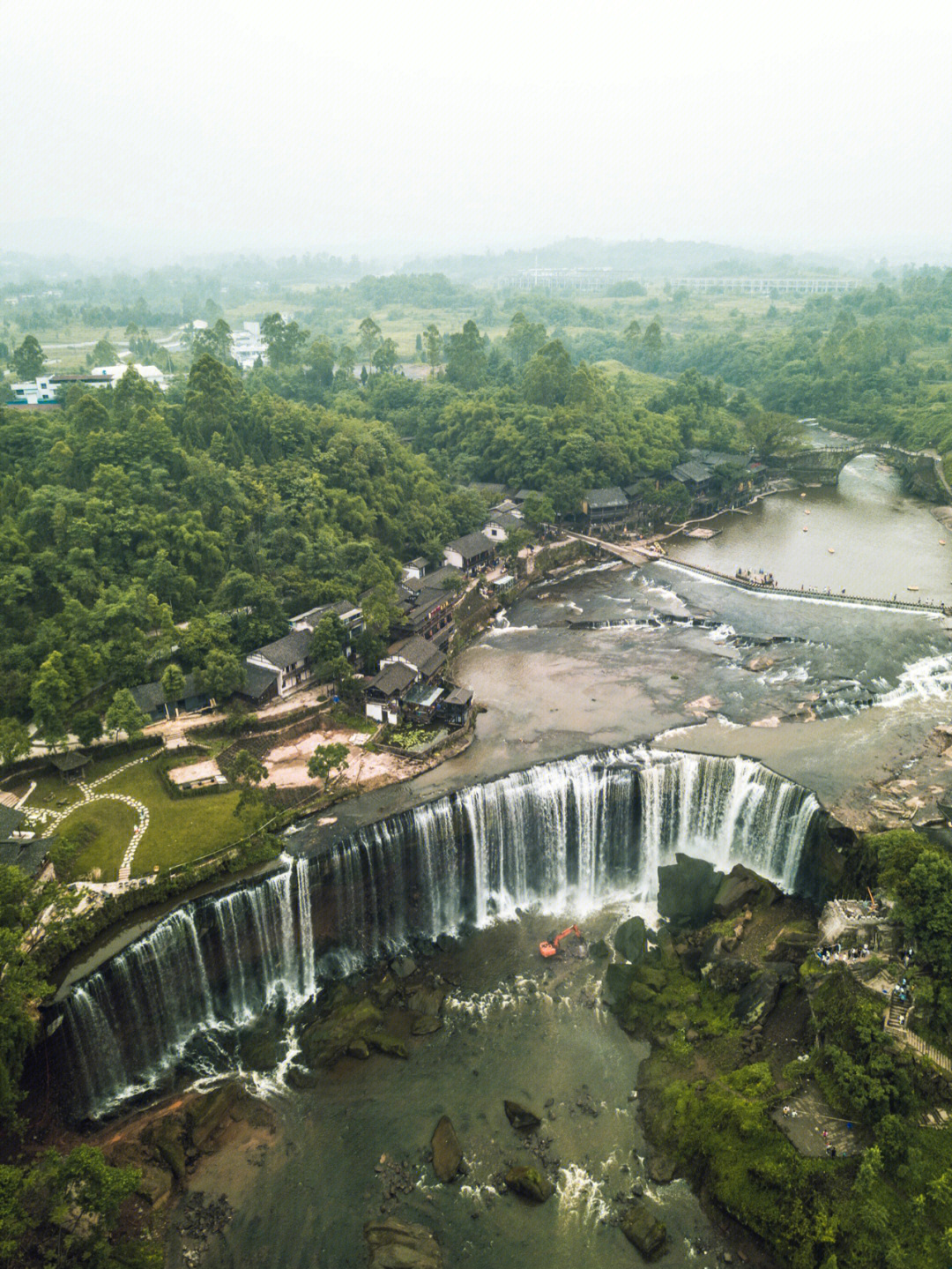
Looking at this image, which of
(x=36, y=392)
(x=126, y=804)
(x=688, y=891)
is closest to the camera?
(x=126, y=804)

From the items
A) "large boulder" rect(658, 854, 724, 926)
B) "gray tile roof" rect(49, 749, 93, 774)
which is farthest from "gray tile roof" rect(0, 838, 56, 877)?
"large boulder" rect(658, 854, 724, 926)

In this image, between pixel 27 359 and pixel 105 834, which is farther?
pixel 27 359

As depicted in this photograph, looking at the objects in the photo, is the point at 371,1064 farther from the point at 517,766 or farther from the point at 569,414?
the point at 569,414

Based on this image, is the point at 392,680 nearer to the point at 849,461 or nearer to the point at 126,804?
the point at 126,804

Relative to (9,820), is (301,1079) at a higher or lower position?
lower

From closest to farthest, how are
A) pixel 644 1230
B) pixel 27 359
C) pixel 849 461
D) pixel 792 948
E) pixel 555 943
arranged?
1. pixel 644 1230
2. pixel 792 948
3. pixel 555 943
4. pixel 27 359
5. pixel 849 461

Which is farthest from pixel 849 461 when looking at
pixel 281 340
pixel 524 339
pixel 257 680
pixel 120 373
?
pixel 120 373

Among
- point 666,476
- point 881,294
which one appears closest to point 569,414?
point 666,476
